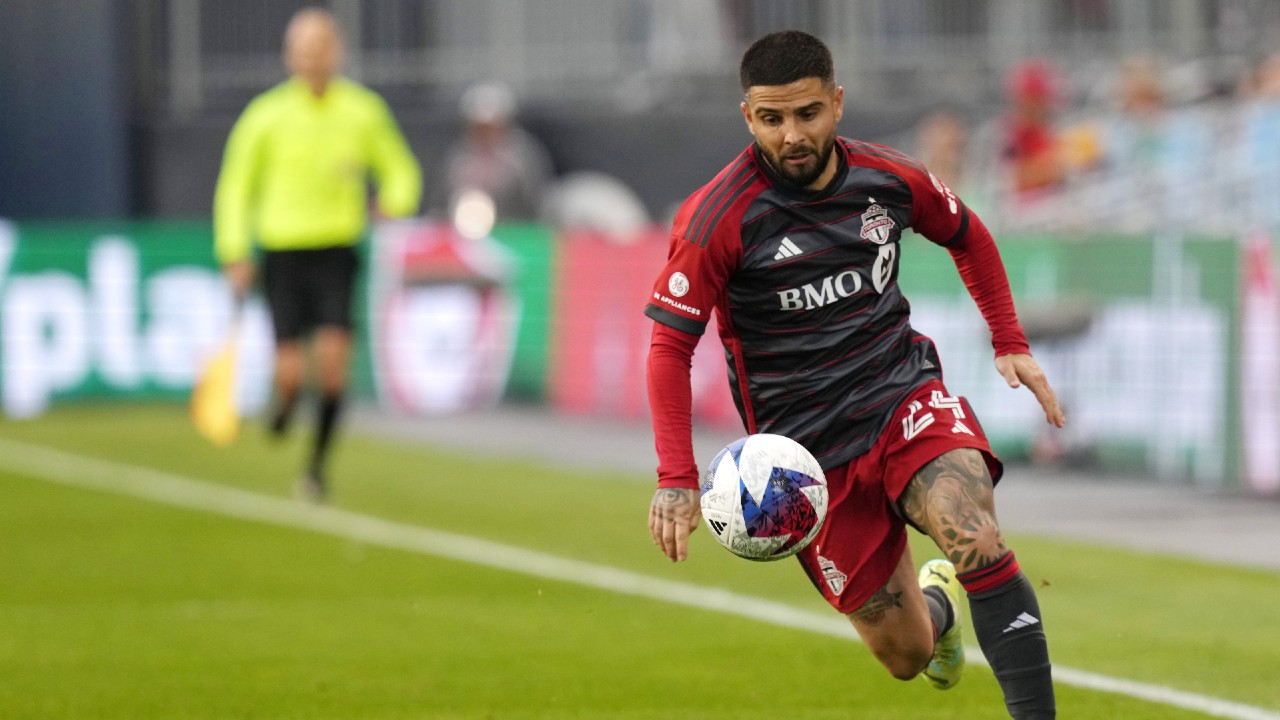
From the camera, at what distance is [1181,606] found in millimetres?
9445

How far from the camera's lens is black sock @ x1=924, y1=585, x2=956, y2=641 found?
6.65m

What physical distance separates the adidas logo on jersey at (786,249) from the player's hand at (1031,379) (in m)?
0.70

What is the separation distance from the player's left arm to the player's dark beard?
0.37 m

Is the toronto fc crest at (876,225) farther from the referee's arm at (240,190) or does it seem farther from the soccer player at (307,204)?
the referee's arm at (240,190)

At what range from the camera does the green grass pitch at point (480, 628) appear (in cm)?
732

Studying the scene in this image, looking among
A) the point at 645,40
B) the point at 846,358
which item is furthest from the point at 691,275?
the point at 645,40

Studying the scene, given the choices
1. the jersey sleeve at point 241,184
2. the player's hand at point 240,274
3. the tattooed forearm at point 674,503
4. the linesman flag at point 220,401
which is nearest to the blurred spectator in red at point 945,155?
the jersey sleeve at point 241,184

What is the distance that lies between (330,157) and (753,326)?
7.54m

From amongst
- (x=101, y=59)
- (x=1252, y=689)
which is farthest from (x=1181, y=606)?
(x=101, y=59)

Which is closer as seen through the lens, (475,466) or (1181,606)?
(1181,606)

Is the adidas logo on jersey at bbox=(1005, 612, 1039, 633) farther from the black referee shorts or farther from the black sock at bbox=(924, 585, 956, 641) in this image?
the black referee shorts

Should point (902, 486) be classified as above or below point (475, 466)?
above

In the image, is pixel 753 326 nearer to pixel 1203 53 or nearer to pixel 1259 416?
pixel 1259 416

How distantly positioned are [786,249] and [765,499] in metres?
0.74
